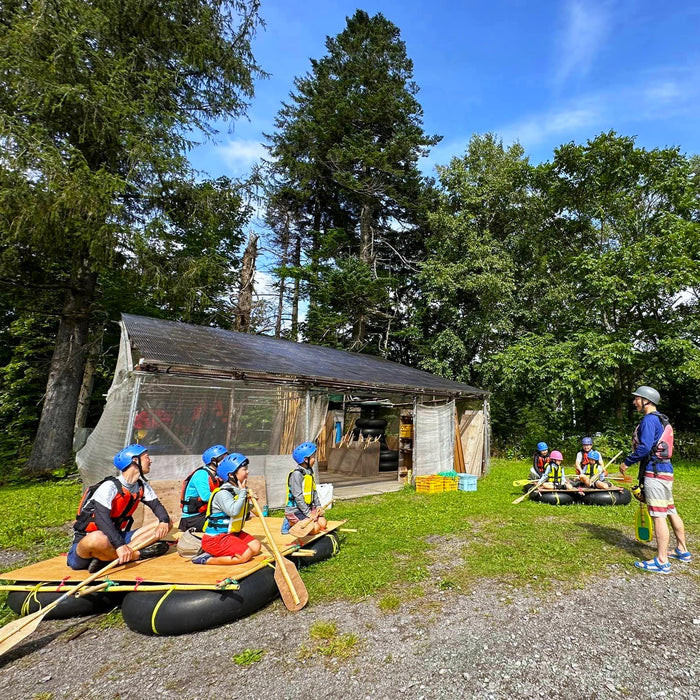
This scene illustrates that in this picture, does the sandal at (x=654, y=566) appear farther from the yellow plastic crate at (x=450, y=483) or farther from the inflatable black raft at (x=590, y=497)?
the yellow plastic crate at (x=450, y=483)

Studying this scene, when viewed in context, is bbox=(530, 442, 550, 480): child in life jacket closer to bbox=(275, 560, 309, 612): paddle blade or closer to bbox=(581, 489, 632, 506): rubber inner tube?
A: bbox=(581, 489, 632, 506): rubber inner tube

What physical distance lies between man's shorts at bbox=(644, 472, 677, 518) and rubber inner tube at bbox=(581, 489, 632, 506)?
404cm

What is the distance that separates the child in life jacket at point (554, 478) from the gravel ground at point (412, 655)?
4.88m

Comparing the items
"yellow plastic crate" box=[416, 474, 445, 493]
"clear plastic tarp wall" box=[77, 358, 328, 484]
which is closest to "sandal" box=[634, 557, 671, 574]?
"yellow plastic crate" box=[416, 474, 445, 493]

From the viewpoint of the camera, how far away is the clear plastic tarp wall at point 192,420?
6.50 meters

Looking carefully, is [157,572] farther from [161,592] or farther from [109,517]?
[109,517]

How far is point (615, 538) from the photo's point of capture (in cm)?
615

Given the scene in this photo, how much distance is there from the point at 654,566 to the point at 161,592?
5462 millimetres

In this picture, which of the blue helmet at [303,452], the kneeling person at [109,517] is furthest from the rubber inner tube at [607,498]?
the kneeling person at [109,517]

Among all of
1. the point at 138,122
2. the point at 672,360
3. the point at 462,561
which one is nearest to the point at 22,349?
the point at 138,122

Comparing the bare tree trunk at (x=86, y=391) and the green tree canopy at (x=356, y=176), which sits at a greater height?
the green tree canopy at (x=356, y=176)

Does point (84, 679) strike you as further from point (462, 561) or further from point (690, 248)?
point (690, 248)

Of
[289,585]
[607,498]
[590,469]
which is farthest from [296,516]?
[590,469]

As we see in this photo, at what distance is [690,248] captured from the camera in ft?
46.8
